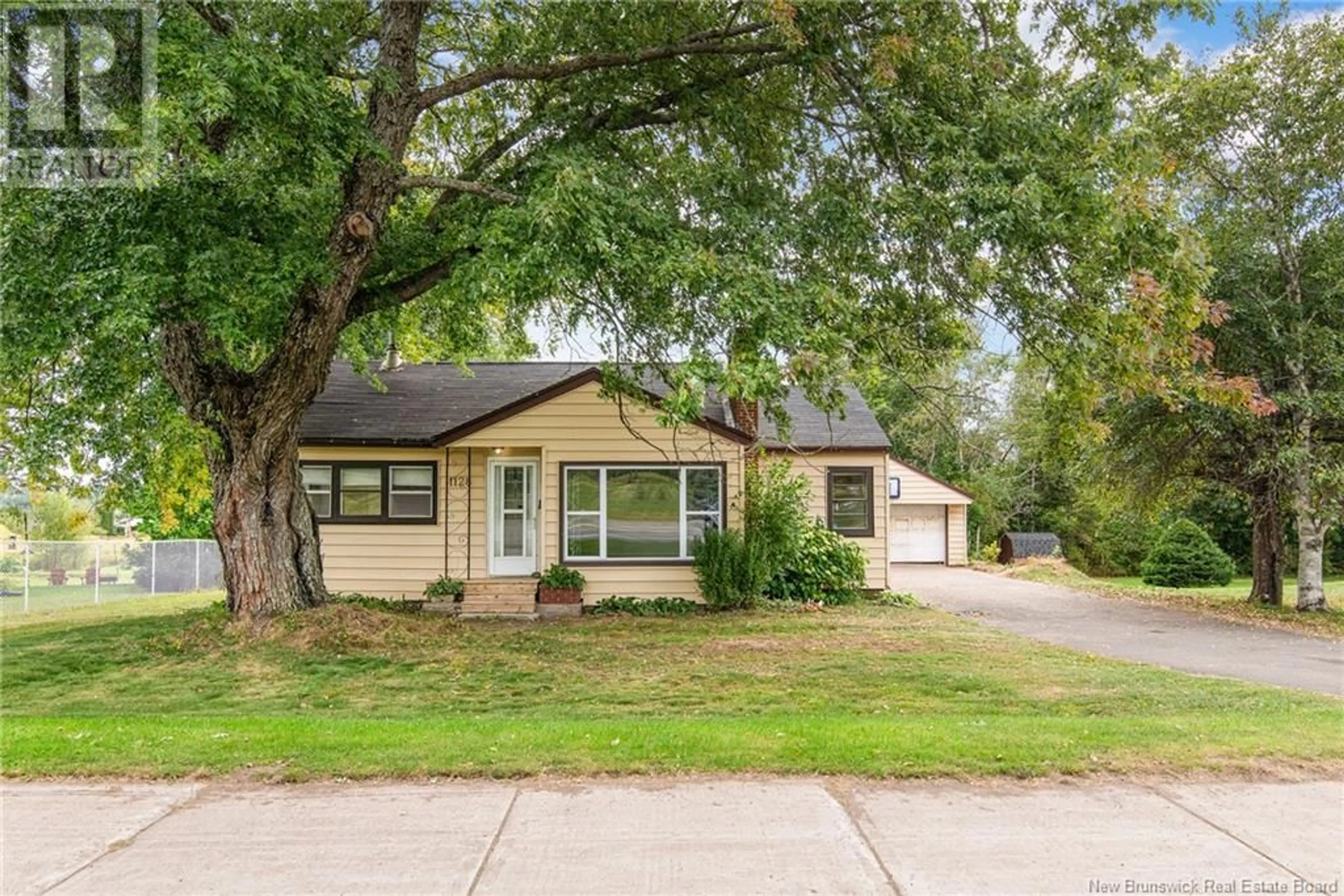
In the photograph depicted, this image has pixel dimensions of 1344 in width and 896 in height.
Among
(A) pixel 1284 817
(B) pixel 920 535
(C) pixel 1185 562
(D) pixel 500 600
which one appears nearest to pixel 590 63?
(D) pixel 500 600

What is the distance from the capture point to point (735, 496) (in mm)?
13453

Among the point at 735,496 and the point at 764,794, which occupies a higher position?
the point at 735,496

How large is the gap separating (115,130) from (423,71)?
4337mm

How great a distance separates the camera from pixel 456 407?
48.0 feet

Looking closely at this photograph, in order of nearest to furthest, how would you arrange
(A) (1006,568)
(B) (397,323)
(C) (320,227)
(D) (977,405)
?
(C) (320,227), (B) (397,323), (A) (1006,568), (D) (977,405)

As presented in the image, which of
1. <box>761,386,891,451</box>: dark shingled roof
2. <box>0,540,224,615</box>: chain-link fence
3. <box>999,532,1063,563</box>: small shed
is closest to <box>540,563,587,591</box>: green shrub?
<box>761,386,891,451</box>: dark shingled roof

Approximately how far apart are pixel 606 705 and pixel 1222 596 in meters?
15.8

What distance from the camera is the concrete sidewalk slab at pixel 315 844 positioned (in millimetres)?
3443

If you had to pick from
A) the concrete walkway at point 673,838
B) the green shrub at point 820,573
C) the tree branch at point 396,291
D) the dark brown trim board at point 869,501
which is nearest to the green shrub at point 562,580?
the green shrub at point 820,573

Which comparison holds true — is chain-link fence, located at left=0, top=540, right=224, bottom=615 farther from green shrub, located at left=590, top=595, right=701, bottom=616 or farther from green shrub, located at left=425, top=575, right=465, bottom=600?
green shrub, located at left=590, top=595, right=701, bottom=616

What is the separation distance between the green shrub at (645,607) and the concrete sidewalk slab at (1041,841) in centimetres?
849

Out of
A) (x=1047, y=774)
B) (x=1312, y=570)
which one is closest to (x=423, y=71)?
(x=1047, y=774)

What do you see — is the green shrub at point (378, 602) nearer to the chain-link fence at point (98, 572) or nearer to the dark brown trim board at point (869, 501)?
the chain-link fence at point (98, 572)

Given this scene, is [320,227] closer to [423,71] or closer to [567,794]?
[423,71]
